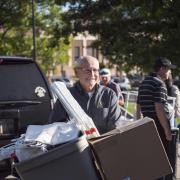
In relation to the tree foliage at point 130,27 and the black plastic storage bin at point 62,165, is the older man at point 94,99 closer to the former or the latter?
the black plastic storage bin at point 62,165

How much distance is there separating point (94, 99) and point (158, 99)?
1876 millimetres

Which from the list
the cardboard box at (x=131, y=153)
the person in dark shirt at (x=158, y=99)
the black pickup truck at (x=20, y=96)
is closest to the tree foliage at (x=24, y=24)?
the black pickup truck at (x=20, y=96)

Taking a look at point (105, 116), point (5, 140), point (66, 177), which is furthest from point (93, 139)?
point (5, 140)

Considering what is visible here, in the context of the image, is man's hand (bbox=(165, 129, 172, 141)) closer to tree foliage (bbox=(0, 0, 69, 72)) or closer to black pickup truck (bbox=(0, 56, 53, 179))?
black pickup truck (bbox=(0, 56, 53, 179))

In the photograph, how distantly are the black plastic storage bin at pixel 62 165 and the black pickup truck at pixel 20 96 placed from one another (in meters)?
2.80

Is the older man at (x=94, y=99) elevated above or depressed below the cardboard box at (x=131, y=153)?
above

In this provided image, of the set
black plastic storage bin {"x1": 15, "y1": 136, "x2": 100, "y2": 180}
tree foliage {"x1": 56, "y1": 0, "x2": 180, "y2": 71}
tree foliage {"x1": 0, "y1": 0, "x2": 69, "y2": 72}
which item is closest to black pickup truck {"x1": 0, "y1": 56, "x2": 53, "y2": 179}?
black plastic storage bin {"x1": 15, "y1": 136, "x2": 100, "y2": 180}

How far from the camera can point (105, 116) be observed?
473cm

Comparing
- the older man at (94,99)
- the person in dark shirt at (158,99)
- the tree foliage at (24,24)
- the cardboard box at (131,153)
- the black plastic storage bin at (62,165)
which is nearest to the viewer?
the black plastic storage bin at (62,165)

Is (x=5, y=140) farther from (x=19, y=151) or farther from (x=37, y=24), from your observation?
(x=37, y=24)

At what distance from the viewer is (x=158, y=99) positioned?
6488mm

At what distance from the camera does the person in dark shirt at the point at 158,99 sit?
21.3ft

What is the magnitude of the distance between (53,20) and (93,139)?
25.4 m

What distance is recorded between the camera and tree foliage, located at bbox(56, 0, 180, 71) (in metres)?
14.5
